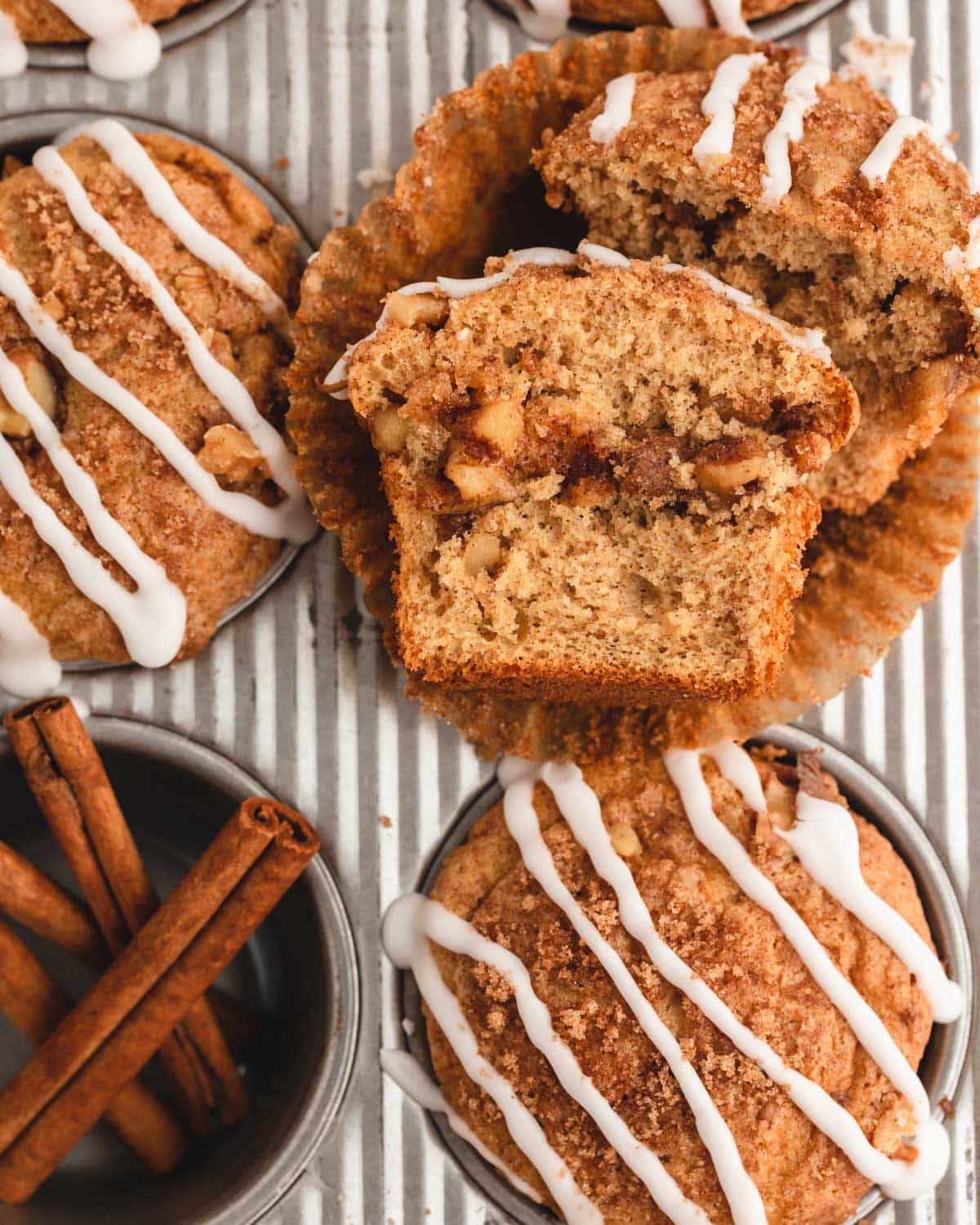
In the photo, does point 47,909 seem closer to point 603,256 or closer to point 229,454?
point 229,454

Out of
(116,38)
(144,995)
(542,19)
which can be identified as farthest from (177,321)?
(144,995)

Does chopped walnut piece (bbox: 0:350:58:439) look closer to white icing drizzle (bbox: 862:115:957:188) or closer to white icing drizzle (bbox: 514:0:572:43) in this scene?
white icing drizzle (bbox: 514:0:572:43)

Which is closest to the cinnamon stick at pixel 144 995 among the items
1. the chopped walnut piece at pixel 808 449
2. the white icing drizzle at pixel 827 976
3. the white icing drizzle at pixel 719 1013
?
the white icing drizzle at pixel 719 1013

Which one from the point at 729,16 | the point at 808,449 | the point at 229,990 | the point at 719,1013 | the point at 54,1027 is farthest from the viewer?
the point at 229,990

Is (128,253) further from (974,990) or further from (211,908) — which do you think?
(974,990)

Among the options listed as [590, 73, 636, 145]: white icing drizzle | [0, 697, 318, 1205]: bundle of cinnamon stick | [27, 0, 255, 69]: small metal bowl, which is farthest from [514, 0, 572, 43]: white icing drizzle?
[0, 697, 318, 1205]: bundle of cinnamon stick

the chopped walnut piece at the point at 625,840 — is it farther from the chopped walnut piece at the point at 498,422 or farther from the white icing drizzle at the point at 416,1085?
the chopped walnut piece at the point at 498,422
